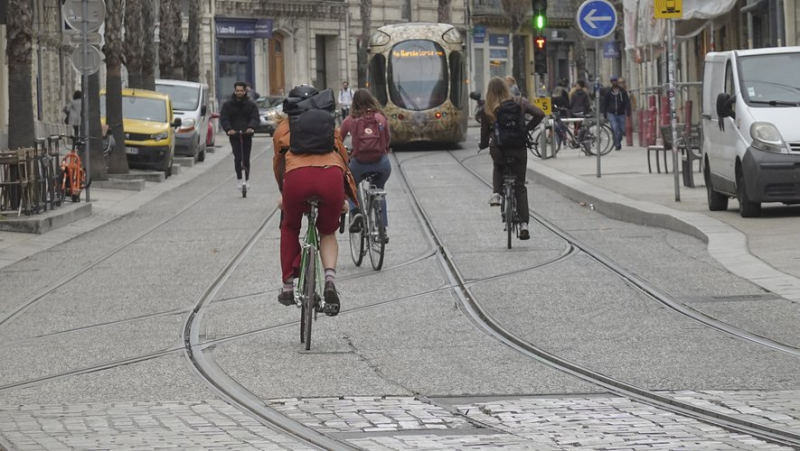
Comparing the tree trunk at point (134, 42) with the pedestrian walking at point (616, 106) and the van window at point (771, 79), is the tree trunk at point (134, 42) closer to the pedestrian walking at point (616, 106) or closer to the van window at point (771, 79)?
the pedestrian walking at point (616, 106)

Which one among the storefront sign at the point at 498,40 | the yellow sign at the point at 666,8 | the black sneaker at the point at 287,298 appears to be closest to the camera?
the black sneaker at the point at 287,298

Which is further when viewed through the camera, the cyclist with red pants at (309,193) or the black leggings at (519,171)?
the black leggings at (519,171)

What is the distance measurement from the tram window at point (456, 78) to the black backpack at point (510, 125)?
25.2 m

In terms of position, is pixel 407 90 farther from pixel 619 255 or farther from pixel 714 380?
pixel 714 380

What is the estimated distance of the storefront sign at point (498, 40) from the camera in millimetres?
87125

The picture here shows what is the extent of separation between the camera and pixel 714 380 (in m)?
9.06

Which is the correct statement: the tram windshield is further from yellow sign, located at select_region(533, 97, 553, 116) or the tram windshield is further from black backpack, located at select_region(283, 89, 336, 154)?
black backpack, located at select_region(283, 89, 336, 154)

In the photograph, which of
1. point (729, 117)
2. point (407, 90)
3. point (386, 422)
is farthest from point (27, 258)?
point (407, 90)

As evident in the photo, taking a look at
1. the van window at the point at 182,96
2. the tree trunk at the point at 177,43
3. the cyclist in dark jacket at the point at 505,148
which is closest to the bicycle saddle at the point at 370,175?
the cyclist in dark jacket at the point at 505,148

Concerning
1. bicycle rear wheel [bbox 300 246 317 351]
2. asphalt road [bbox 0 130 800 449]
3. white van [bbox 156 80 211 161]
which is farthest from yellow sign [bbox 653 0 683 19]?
white van [bbox 156 80 211 161]

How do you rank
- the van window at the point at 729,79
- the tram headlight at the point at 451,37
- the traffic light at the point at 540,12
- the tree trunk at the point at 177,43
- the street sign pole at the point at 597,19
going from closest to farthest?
the van window at the point at 729,79, the street sign pole at the point at 597,19, the traffic light at the point at 540,12, the tram headlight at the point at 451,37, the tree trunk at the point at 177,43

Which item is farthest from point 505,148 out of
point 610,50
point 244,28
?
point 244,28

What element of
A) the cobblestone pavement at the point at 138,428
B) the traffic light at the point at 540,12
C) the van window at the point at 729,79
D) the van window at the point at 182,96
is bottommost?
the cobblestone pavement at the point at 138,428

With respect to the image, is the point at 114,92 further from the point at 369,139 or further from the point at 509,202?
the point at 369,139
